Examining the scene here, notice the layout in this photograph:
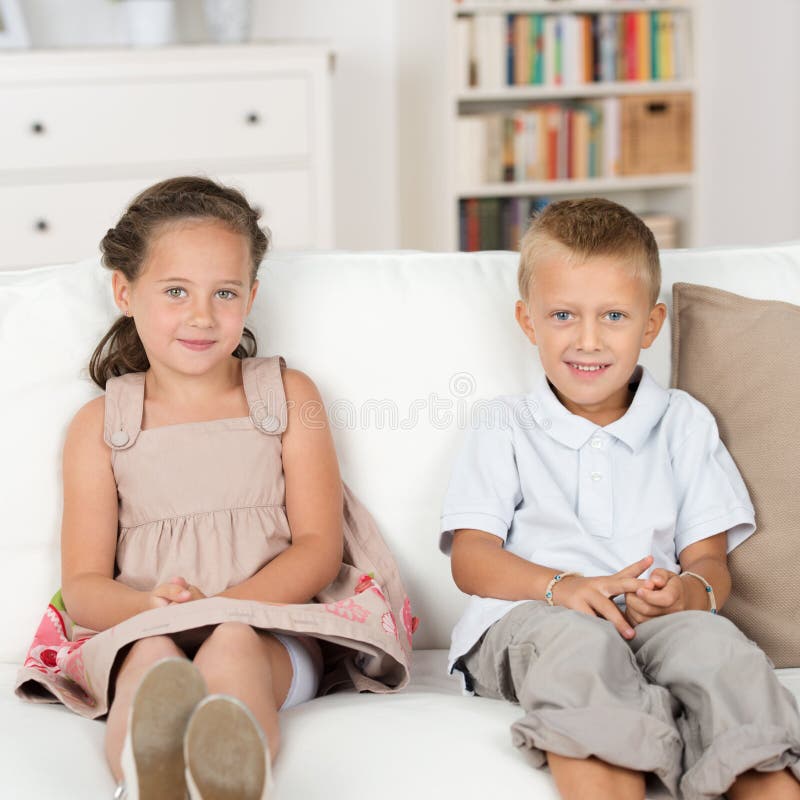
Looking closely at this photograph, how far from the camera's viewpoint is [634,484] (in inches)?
56.9

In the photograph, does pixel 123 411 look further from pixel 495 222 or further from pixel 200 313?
pixel 495 222

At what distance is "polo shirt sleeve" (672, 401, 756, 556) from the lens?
1.42 meters

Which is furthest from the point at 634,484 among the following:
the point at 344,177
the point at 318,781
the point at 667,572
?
the point at 344,177

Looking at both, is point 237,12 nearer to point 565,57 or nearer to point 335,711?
point 565,57

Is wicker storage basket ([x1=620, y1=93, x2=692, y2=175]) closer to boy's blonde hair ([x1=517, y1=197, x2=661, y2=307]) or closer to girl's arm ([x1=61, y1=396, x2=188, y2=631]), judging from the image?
boy's blonde hair ([x1=517, y1=197, x2=661, y2=307])

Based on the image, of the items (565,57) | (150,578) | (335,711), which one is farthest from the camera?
(565,57)

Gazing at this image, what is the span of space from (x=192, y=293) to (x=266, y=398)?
158 millimetres

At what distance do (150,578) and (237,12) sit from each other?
8.22 feet

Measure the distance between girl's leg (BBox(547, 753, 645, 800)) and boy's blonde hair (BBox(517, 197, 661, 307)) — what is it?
60 cm

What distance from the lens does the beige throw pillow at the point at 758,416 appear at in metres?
1.44

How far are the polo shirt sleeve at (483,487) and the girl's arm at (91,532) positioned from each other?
389 mm

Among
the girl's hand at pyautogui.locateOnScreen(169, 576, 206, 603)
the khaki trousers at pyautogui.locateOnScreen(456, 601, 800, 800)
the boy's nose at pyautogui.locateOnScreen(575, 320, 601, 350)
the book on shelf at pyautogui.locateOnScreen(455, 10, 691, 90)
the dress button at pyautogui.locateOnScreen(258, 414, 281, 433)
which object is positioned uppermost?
the book on shelf at pyautogui.locateOnScreen(455, 10, 691, 90)

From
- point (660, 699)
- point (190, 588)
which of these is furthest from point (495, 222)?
point (660, 699)

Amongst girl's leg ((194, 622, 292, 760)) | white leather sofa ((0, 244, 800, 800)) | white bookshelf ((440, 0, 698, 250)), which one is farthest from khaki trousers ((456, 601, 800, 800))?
white bookshelf ((440, 0, 698, 250))
